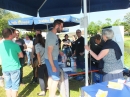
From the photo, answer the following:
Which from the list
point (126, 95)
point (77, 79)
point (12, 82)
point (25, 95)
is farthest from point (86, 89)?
point (77, 79)

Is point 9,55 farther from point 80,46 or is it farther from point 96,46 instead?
point 80,46

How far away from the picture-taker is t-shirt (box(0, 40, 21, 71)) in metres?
2.37

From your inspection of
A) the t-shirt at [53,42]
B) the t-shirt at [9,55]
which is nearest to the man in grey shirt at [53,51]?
the t-shirt at [53,42]

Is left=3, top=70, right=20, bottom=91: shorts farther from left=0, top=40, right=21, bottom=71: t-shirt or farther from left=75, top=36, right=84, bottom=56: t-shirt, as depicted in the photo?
left=75, top=36, right=84, bottom=56: t-shirt

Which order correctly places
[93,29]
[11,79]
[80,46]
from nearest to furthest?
[11,79]
[80,46]
[93,29]

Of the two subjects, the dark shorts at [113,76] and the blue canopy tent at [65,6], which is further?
the blue canopy tent at [65,6]

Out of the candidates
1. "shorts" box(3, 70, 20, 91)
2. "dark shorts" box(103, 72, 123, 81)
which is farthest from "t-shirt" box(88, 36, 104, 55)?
"shorts" box(3, 70, 20, 91)

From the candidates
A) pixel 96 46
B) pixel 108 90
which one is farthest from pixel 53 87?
pixel 96 46

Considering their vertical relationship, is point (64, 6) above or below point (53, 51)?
above

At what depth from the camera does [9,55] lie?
7.95 ft

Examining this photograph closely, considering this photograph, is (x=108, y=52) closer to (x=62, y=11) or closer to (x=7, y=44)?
(x=7, y=44)

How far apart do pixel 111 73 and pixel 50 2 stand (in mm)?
2404

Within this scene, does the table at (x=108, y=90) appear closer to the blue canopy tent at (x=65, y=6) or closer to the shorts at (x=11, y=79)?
the shorts at (x=11, y=79)

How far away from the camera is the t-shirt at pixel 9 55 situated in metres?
2.37
